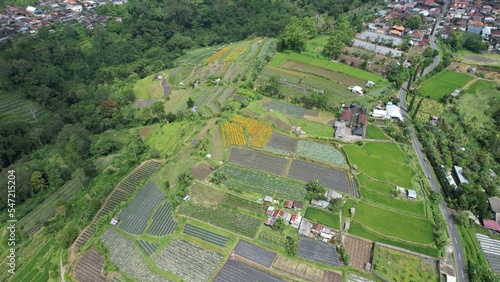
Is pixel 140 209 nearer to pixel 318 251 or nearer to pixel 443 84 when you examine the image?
pixel 318 251

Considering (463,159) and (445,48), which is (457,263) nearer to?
(463,159)

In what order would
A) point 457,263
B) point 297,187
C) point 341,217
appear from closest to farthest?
point 457,263, point 341,217, point 297,187

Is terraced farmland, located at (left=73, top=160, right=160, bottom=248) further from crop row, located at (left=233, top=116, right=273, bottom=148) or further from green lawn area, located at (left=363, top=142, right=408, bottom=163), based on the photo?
green lawn area, located at (left=363, top=142, right=408, bottom=163)

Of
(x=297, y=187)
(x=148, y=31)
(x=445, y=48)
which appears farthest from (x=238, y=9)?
(x=297, y=187)

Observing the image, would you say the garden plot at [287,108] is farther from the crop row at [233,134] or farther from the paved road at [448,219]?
the paved road at [448,219]

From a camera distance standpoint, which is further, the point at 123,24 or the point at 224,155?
the point at 123,24

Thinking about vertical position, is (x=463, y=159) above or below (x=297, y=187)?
above

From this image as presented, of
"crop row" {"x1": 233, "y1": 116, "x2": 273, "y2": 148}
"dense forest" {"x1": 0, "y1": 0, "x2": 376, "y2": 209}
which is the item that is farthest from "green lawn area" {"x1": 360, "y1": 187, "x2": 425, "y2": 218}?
"dense forest" {"x1": 0, "y1": 0, "x2": 376, "y2": 209}

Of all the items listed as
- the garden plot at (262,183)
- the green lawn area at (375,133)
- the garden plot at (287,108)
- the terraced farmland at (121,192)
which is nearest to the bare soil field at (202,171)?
the garden plot at (262,183)
